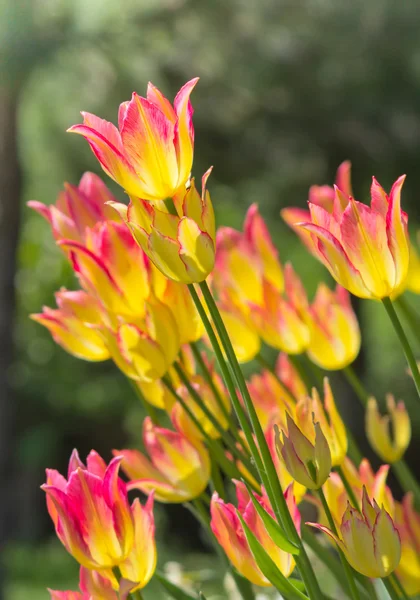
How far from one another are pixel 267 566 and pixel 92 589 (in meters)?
0.07

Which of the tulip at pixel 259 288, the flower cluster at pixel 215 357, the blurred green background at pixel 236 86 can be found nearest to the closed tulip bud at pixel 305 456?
the flower cluster at pixel 215 357

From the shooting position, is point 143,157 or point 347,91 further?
point 347,91

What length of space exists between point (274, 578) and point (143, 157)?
131 mm

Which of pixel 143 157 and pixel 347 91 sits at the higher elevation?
pixel 347 91

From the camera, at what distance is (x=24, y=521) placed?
4613mm

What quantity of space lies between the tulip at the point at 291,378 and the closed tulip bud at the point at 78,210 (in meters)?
0.12

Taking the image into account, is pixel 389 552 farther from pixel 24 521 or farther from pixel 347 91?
pixel 24 521

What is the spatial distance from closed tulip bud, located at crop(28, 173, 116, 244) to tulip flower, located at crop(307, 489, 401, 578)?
0.51 feet

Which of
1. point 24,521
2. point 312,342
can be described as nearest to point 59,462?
point 24,521

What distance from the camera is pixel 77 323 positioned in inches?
12.6

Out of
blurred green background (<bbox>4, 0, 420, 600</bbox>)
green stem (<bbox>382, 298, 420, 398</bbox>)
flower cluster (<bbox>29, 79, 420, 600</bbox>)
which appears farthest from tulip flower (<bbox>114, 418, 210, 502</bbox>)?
blurred green background (<bbox>4, 0, 420, 600</bbox>)

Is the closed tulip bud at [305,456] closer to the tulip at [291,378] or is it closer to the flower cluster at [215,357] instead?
the flower cluster at [215,357]

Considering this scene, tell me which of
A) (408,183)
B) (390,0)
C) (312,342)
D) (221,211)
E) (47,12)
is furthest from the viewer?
(221,211)

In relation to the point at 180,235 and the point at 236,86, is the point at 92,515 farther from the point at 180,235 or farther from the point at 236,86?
the point at 236,86
